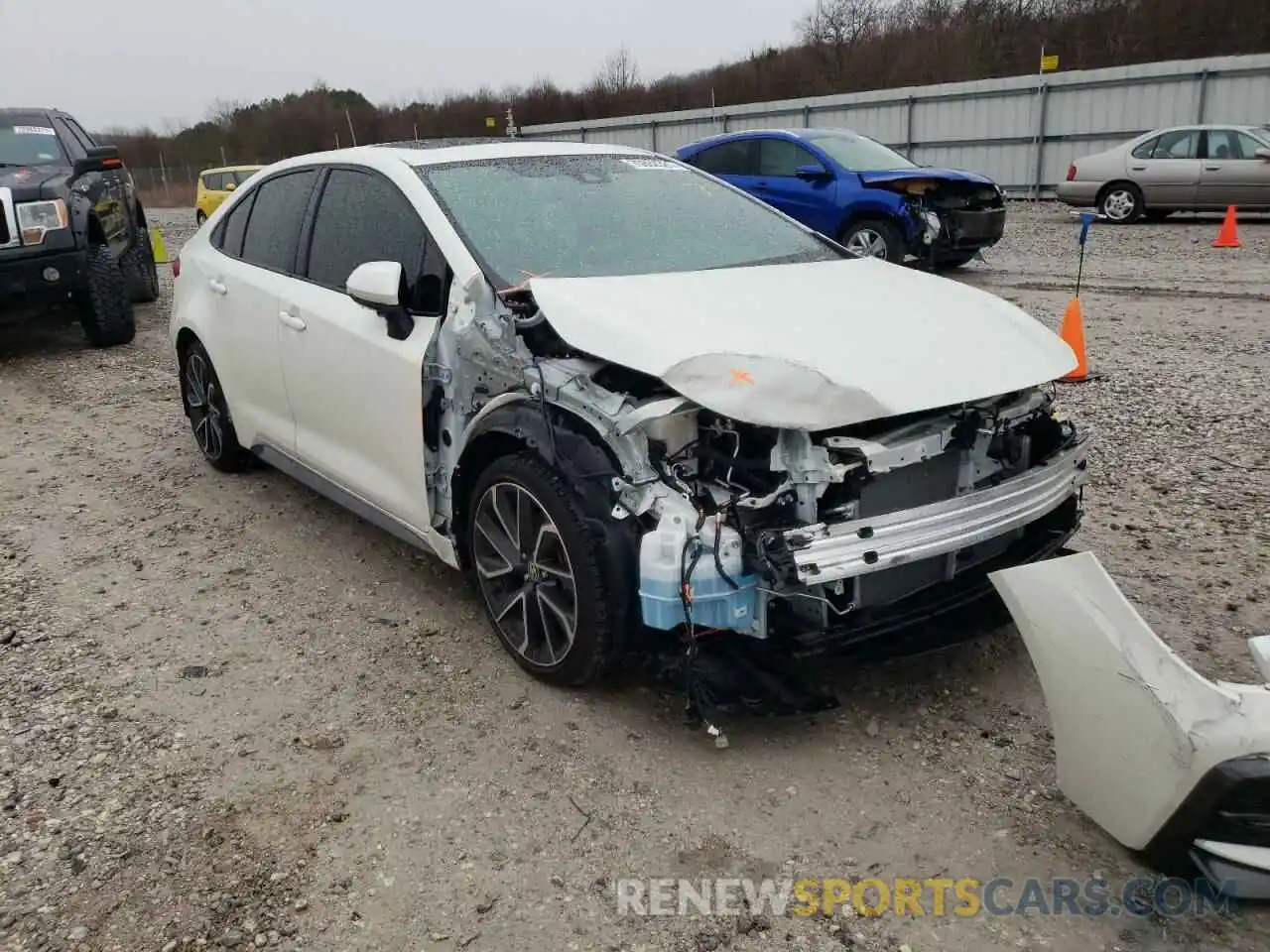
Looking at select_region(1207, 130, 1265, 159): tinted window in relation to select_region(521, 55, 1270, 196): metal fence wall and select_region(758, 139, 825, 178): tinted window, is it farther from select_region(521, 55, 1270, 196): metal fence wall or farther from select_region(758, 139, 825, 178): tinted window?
select_region(758, 139, 825, 178): tinted window

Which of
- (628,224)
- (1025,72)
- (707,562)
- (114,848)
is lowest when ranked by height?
(114,848)

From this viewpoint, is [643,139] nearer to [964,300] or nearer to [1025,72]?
[1025,72]

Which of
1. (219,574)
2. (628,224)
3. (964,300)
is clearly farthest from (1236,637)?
(219,574)

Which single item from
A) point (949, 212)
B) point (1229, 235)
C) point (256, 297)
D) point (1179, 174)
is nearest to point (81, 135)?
point (256, 297)

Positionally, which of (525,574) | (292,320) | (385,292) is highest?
(385,292)

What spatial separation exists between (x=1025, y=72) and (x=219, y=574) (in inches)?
1196

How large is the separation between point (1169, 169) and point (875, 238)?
6858 mm

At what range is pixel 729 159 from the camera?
11773 millimetres

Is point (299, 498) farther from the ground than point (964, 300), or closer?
closer

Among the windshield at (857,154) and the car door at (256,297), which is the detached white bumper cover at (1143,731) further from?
the windshield at (857,154)

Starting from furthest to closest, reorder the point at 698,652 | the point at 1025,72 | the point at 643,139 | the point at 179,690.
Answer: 1. the point at 1025,72
2. the point at 643,139
3. the point at 179,690
4. the point at 698,652

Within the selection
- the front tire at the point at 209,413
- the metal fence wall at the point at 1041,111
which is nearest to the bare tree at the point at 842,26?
the metal fence wall at the point at 1041,111

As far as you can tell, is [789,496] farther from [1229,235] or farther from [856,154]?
→ [1229,235]

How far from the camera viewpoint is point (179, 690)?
3449 millimetres
